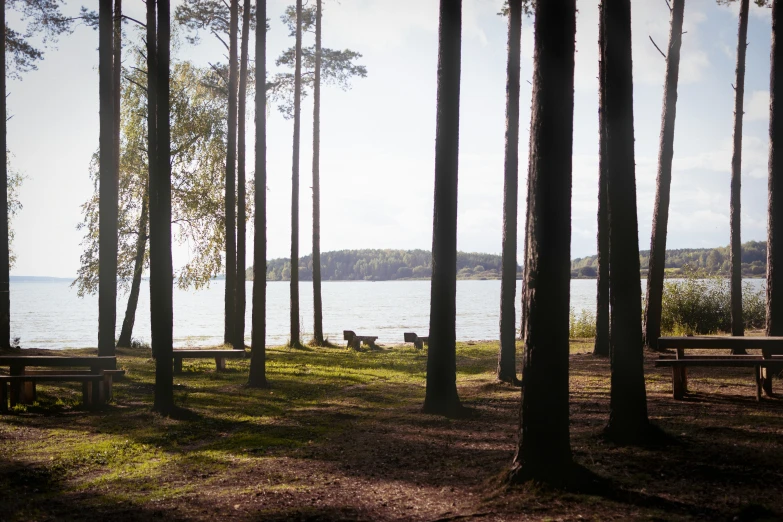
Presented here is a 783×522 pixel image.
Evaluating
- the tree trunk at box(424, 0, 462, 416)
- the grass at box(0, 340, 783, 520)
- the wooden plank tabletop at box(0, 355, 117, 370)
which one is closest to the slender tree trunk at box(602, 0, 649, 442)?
the grass at box(0, 340, 783, 520)

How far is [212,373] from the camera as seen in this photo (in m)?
13.8

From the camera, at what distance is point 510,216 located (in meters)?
11.2

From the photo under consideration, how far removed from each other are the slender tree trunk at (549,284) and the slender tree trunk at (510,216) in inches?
232

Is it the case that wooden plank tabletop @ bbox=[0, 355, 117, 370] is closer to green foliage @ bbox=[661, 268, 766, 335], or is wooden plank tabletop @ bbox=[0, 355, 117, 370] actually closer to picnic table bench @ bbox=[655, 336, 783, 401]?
picnic table bench @ bbox=[655, 336, 783, 401]

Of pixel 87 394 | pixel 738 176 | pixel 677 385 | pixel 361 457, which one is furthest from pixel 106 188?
pixel 738 176

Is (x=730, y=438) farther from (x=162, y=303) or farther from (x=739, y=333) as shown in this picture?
(x=739, y=333)

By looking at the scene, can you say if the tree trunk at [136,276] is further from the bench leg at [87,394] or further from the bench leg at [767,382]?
the bench leg at [767,382]

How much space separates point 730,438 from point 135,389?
9917mm

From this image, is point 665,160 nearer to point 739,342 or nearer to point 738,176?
point 738,176

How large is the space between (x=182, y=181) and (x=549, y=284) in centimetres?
1861

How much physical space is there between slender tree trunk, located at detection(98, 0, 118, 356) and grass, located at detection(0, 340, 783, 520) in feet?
6.59

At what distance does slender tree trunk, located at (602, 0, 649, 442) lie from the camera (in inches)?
255

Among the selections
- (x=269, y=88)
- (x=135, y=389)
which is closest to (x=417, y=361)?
(x=135, y=389)

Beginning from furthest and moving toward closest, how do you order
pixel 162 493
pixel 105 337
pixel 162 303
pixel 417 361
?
pixel 417 361 → pixel 105 337 → pixel 162 303 → pixel 162 493
